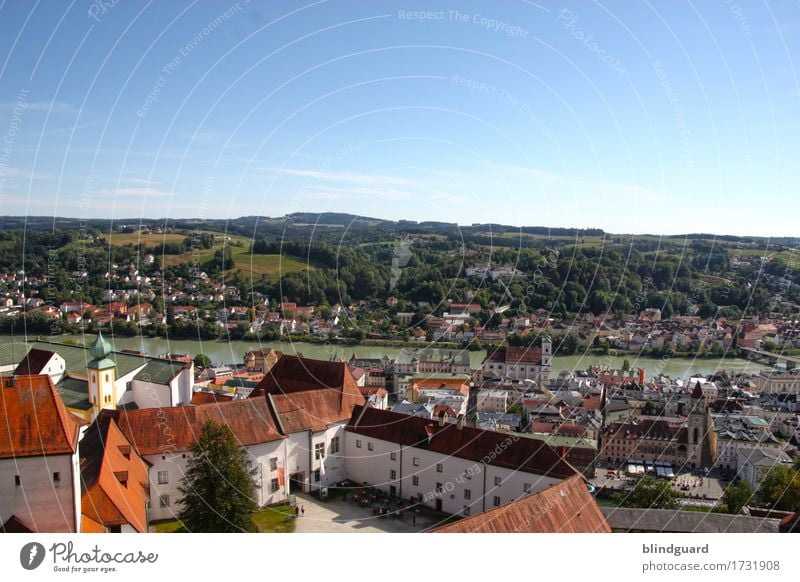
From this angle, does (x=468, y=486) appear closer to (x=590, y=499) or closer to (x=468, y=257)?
(x=590, y=499)

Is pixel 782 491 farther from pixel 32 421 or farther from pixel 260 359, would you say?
pixel 260 359

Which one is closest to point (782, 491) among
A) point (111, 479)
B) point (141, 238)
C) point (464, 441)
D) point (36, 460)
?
point (464, 441)

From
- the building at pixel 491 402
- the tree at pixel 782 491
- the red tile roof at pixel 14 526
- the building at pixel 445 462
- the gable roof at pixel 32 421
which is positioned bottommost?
the building at pixel 491 402

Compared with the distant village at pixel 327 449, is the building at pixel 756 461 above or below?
below

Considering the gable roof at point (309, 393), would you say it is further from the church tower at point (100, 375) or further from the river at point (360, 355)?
the river at point (360, 355)

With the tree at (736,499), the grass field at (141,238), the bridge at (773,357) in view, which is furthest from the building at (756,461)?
the grass field at (141,238)

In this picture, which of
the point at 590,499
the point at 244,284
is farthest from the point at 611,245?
the point at 590,499
